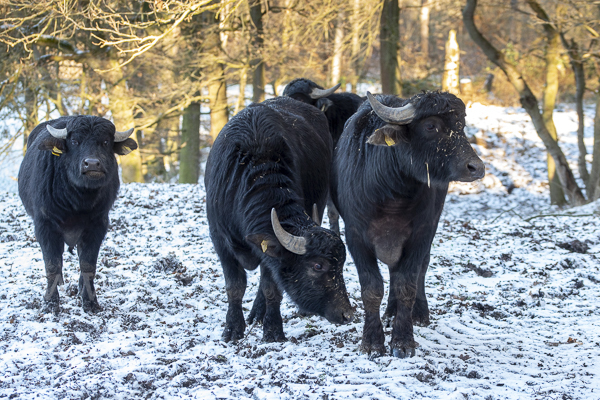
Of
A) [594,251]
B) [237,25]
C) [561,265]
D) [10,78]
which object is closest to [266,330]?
[561,265]

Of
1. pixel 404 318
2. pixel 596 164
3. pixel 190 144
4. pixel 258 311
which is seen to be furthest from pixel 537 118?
pixel 404 318

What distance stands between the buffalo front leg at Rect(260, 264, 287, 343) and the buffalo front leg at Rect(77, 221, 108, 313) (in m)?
1.96

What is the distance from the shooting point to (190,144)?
51.7 feet

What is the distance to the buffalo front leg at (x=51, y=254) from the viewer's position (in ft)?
19.2

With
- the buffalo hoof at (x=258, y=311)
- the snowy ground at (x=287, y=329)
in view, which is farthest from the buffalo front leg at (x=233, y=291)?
the buffalo hoof at (x=258, y=311)

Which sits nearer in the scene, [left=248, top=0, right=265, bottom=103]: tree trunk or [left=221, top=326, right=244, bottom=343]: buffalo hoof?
[left=221, top=326, right=244, bottom=343]: buffalo hoof

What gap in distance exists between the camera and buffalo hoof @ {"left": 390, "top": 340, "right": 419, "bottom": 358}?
4.56 m

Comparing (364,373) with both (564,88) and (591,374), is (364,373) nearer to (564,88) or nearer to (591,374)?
(591,374)

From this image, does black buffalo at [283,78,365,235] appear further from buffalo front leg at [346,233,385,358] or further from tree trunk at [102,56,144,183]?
tree trunk at [102,56,144,183]

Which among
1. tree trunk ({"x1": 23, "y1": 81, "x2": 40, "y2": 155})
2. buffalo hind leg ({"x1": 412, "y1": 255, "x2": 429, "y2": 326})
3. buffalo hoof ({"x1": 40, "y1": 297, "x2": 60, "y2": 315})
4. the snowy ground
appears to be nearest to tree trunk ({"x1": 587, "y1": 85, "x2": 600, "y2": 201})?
the snowy ground

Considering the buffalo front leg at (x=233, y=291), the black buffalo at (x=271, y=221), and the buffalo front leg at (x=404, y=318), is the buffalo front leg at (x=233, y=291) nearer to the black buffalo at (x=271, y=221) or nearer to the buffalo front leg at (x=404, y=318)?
the black buffalo at (x=271, y=221)

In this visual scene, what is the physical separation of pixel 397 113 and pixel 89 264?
370 centimetres

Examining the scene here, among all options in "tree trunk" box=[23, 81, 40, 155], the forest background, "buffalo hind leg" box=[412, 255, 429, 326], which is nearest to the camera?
"buffalo hind leg" box=[412, 255, 429, 326]

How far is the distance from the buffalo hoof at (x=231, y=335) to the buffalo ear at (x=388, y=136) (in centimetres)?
216
